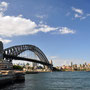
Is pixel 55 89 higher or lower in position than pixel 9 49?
lower

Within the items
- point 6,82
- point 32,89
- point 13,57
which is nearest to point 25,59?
point 13,57

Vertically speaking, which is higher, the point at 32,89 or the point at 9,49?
the point at 9,49

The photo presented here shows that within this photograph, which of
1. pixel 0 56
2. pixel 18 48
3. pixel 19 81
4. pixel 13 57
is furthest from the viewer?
pixel 18 48

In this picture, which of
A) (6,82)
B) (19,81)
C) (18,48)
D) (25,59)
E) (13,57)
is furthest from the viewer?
(18,48)

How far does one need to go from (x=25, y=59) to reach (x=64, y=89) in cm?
10761

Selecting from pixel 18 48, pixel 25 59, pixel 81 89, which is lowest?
pixel 81 89

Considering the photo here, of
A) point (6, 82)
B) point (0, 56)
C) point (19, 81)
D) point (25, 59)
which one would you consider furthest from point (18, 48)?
point (6, 82)

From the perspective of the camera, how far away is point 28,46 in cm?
19275

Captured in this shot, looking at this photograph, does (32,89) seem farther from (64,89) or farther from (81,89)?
(81,89)

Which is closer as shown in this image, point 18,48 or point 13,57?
point 13,57

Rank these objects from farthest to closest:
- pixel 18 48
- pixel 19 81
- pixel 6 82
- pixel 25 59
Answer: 1. pixel 18 48
2. pixel 25 59
3. pixel 19 81
4. pixel 6 82

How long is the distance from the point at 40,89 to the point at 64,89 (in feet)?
21.5

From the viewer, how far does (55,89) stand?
4953 cm

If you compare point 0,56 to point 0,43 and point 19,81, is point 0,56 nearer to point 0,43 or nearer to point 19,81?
→ point 0,43
